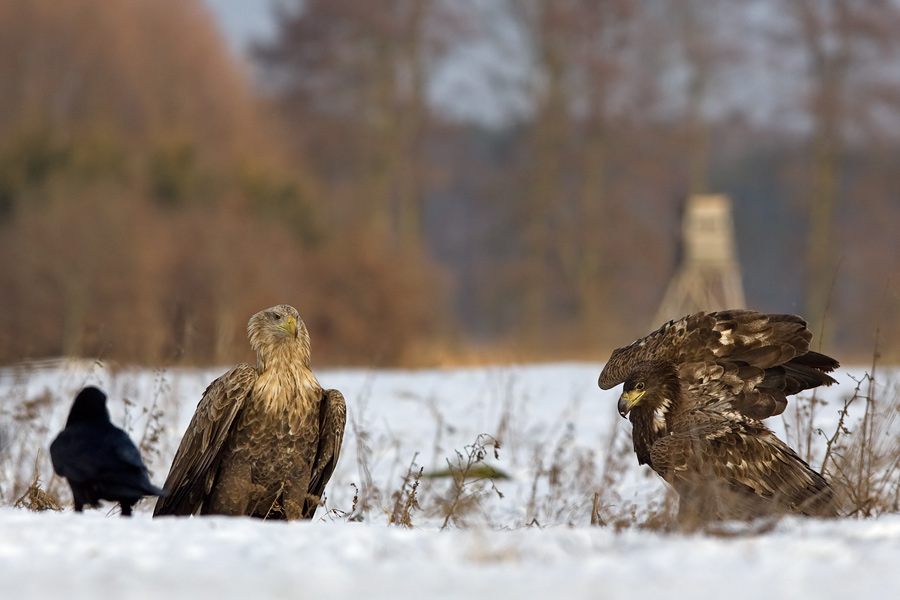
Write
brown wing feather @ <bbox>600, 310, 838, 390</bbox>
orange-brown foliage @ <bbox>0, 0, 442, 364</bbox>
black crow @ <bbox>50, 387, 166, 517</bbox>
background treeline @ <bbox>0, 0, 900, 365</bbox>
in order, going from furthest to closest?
background treeline @ <bbox>0, 0, 900, 365</bbox> < orange-brown foliage @ <bbox>0, 0, 442, 364</bbox> < brown wing feather @ <bbox>600, 310, 838, 390</bbox> < black crow @ <bbox>50, 387, 166, 517</bbox>

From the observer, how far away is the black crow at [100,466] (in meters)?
4.64

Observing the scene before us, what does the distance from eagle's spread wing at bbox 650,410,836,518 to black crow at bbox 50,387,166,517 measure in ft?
7.50

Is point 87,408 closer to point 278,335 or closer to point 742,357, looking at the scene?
point 278,335

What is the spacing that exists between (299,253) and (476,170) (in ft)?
28.0

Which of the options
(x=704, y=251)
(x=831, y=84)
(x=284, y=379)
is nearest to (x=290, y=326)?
(x=284, y=379)

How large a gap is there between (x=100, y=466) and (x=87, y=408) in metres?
0.46

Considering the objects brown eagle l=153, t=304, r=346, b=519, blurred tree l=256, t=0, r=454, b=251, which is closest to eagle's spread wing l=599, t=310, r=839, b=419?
brown eagle l=153, t=304, r=346, b=519

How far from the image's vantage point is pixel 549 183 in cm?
2445

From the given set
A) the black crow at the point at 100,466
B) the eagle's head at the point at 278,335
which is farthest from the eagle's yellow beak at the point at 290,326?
the black crow at the point at 100,466

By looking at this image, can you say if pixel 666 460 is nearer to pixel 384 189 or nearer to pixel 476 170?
pixel 384 189

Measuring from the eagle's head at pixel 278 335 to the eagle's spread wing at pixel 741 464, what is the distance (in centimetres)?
175

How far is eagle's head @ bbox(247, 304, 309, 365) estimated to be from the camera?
5000 millimetres

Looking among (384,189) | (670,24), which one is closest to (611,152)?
(670,24)

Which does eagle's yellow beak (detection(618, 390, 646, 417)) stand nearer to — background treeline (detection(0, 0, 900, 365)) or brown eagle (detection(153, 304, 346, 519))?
brown eagle (detection(153, 304, 346, 519))
